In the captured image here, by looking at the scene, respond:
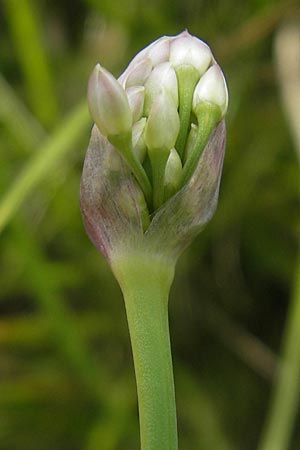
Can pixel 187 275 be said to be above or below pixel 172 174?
above

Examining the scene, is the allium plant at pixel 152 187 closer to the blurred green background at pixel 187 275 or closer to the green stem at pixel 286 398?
the green stem at pixel 286 398

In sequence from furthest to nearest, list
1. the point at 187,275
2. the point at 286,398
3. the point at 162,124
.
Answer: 1. the point at 187,275
2. the point at 286,398
3. the point at 162,124

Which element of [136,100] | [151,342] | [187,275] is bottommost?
[151,342]

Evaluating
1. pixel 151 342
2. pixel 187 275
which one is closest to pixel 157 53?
pixel 151 342

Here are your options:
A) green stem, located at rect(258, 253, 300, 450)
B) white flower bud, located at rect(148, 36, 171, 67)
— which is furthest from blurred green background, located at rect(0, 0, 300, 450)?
white flower bud, located at rect(148, 36, 171, 67)

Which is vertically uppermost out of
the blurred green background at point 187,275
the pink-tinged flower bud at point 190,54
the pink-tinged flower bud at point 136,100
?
the blurred green background at point 187,275

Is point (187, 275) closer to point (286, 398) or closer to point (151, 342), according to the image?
point (286, 398)

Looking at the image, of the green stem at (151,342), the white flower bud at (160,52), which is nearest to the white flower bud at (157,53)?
the white flower bud at (160,52)

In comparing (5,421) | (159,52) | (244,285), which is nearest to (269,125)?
(244,285)

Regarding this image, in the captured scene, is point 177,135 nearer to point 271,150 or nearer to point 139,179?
point 139,179
